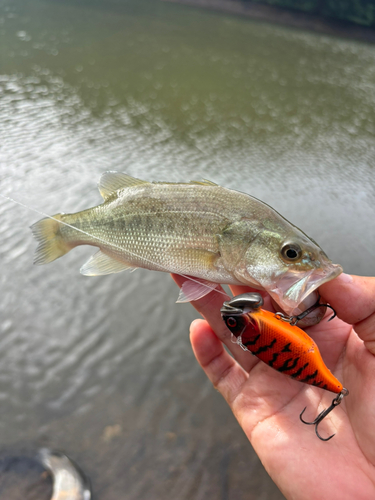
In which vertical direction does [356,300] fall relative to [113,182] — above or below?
below

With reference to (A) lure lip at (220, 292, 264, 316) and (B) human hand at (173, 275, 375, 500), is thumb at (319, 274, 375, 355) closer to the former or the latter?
(B) human hand at (173, 275, 375, 500)

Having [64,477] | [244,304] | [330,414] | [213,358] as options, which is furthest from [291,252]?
[64,477]

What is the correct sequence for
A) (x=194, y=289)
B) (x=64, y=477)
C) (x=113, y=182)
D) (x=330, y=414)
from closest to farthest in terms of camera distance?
(x=330, y=414) < (x=194, y=289) < (x=113, y=182) < (x=64, y=477)

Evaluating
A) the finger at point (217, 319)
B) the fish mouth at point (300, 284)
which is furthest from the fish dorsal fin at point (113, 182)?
the fish mouth at point (300, 284)

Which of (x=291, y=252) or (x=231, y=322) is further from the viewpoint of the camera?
(x=291, y=252)

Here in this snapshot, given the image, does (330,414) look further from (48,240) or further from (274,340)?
(48,240)

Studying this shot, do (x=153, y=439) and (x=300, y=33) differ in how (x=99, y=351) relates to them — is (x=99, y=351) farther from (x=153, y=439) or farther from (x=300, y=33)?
(x=300, y=33)
